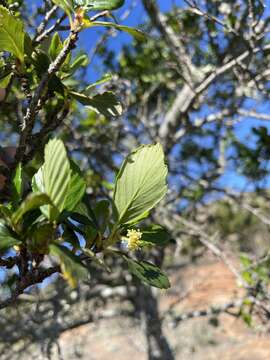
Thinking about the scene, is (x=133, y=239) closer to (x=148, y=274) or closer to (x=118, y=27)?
(x=148, y=274)

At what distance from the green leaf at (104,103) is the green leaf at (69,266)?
0.50m

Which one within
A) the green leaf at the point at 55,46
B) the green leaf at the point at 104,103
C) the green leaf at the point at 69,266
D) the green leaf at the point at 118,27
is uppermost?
the green leaf at the point at 55,46

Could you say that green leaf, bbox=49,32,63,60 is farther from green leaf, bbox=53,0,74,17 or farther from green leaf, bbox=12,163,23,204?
green leaf, bbox=12,163,23,204

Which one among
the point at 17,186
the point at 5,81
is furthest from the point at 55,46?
the point at 17,186

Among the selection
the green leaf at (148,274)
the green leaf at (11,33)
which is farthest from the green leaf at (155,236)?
the green leaf at (11,33)

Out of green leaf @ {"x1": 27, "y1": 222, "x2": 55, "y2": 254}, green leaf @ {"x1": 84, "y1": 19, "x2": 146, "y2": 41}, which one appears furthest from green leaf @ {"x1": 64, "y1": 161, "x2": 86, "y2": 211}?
green leaf @ {"x1": 84, "y1": 19, "x2": 146, "y2": 41}

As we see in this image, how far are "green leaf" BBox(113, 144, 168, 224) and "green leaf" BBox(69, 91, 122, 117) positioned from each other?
1.15 feet

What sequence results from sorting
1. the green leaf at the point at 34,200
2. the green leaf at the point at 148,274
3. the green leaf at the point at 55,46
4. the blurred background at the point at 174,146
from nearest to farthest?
1. the green leaf at the point at 34,200
2. the green leaf at the point at 148,274
3. the green leaf at the point at 55,46
4. the blurred background at the point at 174,146

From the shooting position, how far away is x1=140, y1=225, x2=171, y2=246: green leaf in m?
0.91

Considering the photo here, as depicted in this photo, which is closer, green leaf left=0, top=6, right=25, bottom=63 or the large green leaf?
the large green leaf

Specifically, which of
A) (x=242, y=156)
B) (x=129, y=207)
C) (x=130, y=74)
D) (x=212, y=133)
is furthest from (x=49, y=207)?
(x=212, y=133)

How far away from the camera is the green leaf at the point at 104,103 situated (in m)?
1.11

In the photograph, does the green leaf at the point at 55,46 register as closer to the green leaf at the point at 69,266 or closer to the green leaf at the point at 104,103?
the green leaf at the point at 104,103

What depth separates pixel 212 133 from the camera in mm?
4211
